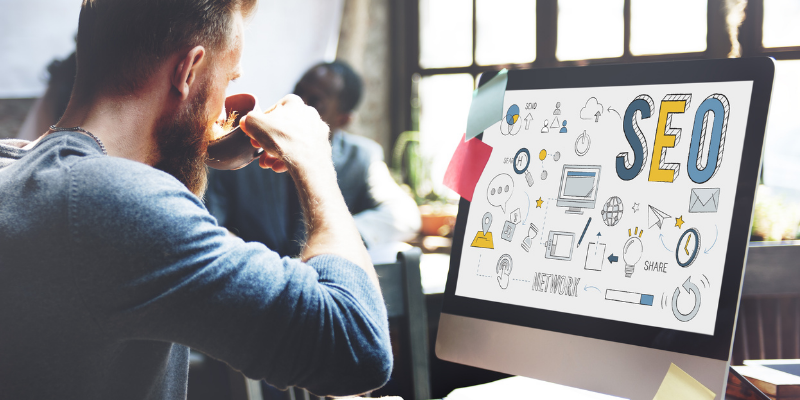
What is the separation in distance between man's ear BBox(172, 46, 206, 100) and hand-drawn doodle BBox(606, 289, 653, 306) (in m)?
0.61

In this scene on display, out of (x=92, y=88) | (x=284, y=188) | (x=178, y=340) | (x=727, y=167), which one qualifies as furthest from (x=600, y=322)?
(x=284, y=188)

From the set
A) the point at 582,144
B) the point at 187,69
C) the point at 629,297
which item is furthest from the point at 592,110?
the point at 187,69

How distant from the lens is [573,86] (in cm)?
79

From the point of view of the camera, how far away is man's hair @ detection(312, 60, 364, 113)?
7.97 feet

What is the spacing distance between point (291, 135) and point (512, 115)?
1.07 feet

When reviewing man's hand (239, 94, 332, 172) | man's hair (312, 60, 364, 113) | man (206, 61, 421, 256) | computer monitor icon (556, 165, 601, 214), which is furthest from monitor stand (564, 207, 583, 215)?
man's hair (312, 60, 364, 113)

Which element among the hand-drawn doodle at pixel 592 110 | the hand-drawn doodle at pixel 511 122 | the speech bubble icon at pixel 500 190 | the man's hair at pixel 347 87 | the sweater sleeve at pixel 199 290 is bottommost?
the sweater sleeve at pixel 199 290

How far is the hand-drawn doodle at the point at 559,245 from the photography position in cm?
75

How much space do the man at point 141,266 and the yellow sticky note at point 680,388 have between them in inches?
12.7

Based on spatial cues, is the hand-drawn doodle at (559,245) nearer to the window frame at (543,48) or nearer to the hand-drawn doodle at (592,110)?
the hand-drawn doodle at (592,110)

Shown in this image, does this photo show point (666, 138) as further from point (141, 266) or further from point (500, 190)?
point (141, 266)

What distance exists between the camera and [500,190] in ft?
2.74

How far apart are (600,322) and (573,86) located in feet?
1.06

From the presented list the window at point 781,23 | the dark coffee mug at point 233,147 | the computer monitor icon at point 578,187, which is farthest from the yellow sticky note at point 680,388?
the window at point 781,23
